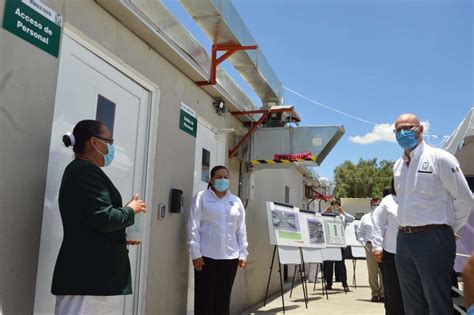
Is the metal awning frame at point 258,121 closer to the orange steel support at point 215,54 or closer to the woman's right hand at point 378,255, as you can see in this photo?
the orange steel support at point 215,54

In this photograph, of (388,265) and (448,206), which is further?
(388,265)

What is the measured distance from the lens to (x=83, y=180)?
2.20 meters

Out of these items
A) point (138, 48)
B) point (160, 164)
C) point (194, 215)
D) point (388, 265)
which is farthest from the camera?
point (388, 265)

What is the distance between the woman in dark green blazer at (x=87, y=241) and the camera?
215 centimetres

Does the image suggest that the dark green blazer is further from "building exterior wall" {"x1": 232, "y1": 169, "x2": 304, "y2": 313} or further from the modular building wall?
"building exterior wall" {"x1": 232, "y1": 169, "x2": 304, "y2": 313}

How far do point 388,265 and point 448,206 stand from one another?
191 centimetres

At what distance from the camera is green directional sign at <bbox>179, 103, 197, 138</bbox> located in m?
4.36

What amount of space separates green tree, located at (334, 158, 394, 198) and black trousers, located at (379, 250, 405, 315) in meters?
36.5

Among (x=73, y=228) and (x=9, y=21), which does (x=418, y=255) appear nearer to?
(x=73, y=228)

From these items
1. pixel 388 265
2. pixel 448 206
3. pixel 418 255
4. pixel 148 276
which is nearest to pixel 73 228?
pixel 148 276

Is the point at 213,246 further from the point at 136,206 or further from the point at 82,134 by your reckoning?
the point at 82,134

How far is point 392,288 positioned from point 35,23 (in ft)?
13.9

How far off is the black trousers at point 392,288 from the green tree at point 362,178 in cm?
3646

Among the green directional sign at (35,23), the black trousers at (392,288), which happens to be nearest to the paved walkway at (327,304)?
the black trousers at (392,288)
